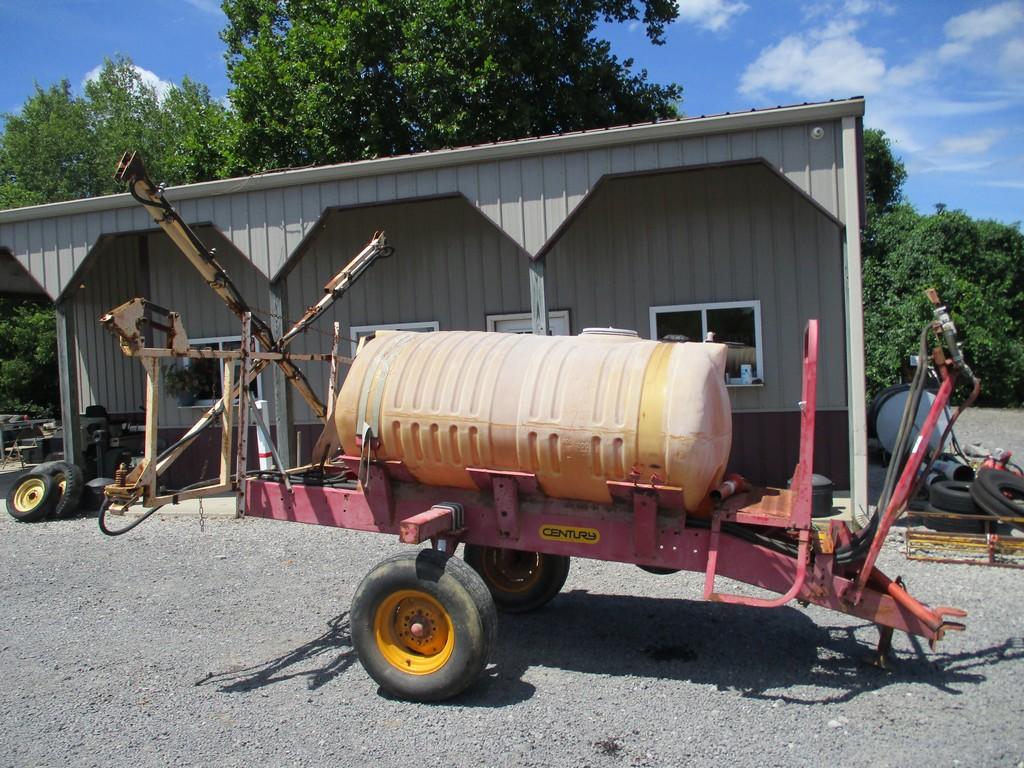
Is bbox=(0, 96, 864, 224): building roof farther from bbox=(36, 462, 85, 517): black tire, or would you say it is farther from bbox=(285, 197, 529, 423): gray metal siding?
bbox=(36, 462, 85, 517): black tire

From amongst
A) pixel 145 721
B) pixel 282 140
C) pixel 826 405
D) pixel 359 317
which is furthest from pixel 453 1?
pixel 145 721

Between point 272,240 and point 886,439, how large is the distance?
812cm

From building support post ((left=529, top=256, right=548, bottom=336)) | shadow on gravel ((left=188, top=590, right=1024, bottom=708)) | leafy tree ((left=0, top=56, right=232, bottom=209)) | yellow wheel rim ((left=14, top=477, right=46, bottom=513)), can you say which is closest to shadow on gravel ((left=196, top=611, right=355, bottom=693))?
shadow on gravel ((left=188, top=590, right=1024, bottom=708))

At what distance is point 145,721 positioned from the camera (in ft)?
13.1

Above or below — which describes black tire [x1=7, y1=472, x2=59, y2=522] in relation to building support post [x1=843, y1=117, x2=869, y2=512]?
below

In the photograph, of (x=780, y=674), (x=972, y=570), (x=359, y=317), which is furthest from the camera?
(x=359, y=317)

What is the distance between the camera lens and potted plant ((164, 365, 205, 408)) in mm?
11750

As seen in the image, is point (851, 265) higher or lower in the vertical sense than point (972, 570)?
higher

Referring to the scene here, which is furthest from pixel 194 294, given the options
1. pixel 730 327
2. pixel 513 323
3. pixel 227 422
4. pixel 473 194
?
pixel 227 422

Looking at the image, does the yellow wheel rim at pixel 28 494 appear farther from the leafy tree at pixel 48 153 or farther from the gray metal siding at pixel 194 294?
the leafy tree at pixel 48 153

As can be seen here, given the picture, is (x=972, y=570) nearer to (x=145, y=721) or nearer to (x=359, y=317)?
(x=145, y=721)

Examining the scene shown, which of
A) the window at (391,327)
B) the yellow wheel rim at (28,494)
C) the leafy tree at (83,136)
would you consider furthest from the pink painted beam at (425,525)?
the leafy tree at (83,136)

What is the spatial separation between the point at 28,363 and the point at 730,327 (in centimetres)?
2276

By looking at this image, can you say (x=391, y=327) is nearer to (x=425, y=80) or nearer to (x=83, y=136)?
(x=425, y=80)
